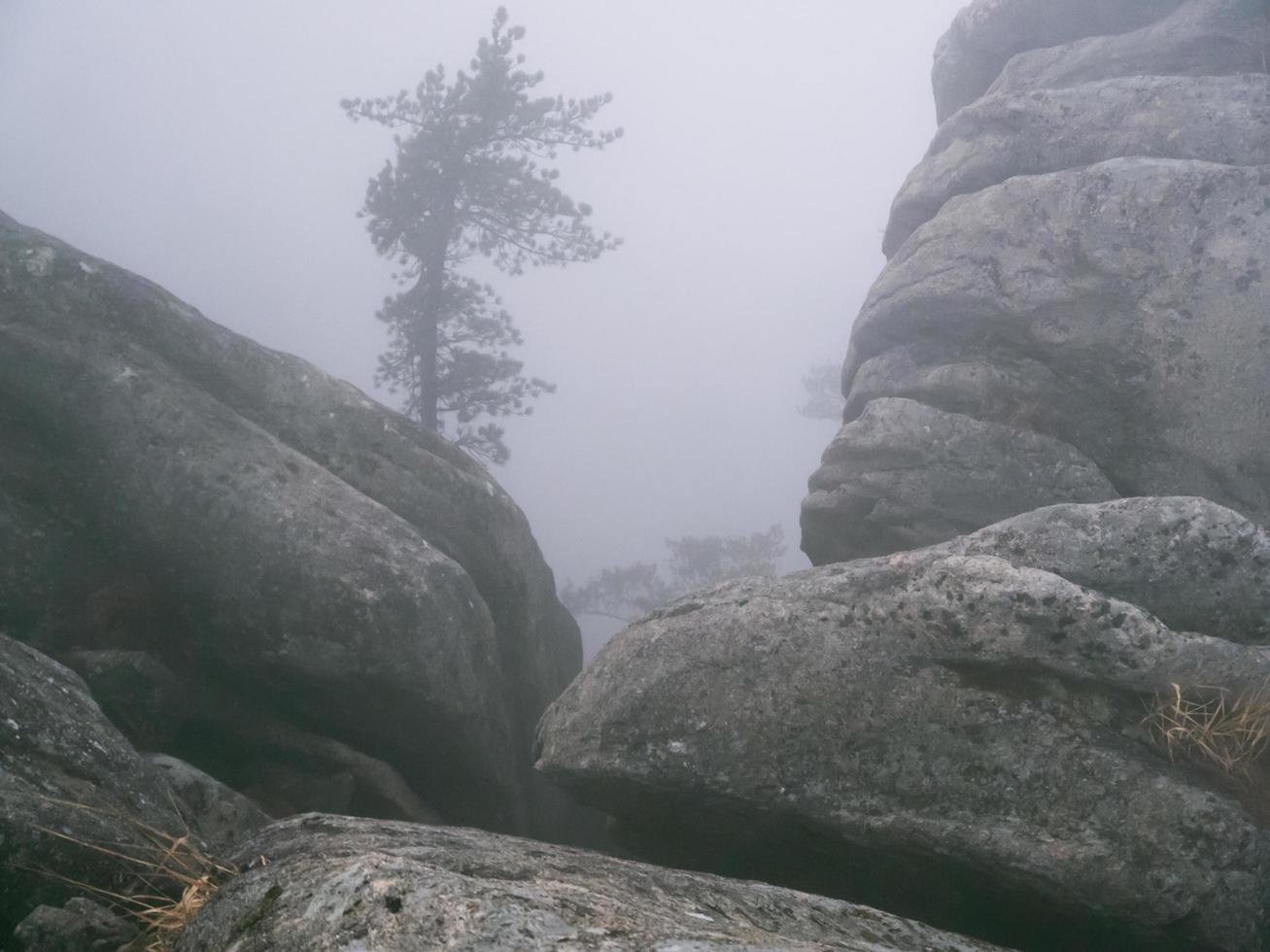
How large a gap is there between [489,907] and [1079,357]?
11.5m

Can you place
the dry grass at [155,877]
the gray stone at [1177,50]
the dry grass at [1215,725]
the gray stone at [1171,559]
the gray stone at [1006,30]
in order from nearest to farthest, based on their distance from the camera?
the dry grass at [155,877] → the dry grass at [1215,725] → the gray stone at [1171,559] → the gray stone at [1177,50] → the gray stone at [1006,30]

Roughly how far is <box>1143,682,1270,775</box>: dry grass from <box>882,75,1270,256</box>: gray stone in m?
8.84

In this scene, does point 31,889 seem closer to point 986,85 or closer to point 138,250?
point 986,85

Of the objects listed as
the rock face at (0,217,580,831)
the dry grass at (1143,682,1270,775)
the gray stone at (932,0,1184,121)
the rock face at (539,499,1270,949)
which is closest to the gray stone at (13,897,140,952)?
the rock face at (539,499,1270,949)

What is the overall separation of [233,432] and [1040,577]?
9.88 metres

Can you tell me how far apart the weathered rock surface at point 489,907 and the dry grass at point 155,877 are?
0.34m

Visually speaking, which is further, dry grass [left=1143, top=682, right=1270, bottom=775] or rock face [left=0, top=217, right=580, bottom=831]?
rock face [left=0, top=217, right=580, bottom=831]

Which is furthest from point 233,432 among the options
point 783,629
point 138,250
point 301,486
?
point 138,250

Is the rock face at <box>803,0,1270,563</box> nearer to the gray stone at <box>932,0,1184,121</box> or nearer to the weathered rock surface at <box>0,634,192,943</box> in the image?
the gray stone at <box>932,0,1184,121</box>

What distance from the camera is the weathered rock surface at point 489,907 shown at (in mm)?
3168

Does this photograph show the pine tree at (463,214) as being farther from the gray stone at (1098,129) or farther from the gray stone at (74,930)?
the gray stone at (74,930)

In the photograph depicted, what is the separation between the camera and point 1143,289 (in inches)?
444

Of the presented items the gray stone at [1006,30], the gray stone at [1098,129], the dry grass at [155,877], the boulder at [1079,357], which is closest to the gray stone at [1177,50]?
the gray stone at [1006,30]

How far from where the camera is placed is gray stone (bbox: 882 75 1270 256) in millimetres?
11945
